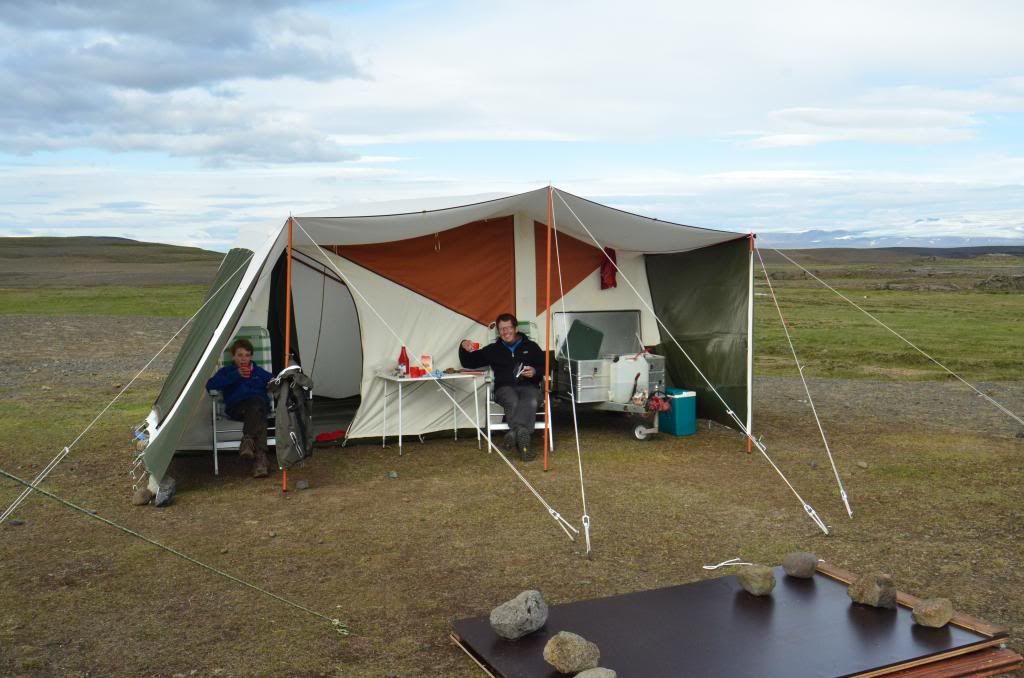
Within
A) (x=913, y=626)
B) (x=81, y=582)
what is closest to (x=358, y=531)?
(x=81, y=582)

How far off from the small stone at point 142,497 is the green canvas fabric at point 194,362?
0.16 m

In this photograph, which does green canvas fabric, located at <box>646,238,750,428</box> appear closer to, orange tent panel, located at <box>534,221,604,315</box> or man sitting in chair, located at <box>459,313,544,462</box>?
orange tent panel, located at <box>534,221,604,315</box>

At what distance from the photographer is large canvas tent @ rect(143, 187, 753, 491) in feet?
21.2

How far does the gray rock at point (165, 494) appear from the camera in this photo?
538 centimetres

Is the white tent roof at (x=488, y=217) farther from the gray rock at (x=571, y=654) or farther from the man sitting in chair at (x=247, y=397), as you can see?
the gray rock at (x=571, y=654)

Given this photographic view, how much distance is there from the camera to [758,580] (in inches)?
149

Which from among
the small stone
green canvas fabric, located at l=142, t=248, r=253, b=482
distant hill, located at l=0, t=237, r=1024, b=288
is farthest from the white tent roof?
distant hill, located at l=0, t=237, r=1024, b=288

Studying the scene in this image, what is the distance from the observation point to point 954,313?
65.9 ft

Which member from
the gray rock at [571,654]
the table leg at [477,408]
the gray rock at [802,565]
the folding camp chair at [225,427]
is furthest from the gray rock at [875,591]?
the folding camp chair at [225,427]

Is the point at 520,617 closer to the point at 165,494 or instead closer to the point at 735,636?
the point at 735,636

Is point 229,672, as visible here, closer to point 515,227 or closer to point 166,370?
point 515,227

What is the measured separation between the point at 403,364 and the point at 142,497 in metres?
2.11

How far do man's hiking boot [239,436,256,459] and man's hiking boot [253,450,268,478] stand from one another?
0.13 feet

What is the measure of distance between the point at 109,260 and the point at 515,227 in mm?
51682
